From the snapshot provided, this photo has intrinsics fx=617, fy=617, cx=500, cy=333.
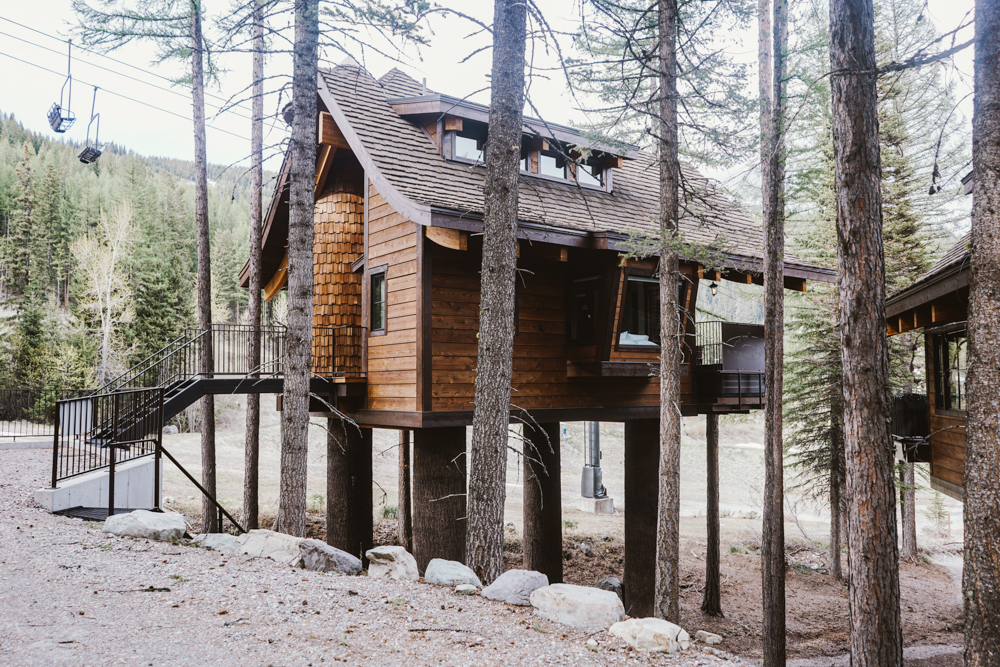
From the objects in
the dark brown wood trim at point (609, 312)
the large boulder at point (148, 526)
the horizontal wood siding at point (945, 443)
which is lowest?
the large boulder at point (148, 526)

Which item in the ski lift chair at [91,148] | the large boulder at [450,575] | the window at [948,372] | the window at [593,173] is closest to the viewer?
the large boulder at [450,575]

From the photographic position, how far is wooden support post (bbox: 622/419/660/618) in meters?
12.7

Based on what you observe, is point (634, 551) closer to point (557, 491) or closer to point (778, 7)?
point (557, 491)

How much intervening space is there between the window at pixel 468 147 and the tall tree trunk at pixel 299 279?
404 centimetres

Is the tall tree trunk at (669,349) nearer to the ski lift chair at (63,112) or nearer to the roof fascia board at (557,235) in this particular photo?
the roof fascia board at (557,235)

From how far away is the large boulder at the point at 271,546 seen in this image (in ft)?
22.9

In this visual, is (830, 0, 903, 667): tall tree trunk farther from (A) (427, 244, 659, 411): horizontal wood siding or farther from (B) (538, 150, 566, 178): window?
(B) (538, 150, 566, 178): window

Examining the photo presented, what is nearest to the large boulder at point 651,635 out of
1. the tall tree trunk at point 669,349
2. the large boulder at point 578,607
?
the large boulder at point 578,607

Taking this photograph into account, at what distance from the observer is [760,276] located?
13.5 meters

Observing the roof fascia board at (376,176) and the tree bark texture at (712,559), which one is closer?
the roof fascia board at (376,176)

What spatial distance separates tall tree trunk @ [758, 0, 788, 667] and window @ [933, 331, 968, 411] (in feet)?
12.0

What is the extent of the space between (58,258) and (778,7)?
63527mm

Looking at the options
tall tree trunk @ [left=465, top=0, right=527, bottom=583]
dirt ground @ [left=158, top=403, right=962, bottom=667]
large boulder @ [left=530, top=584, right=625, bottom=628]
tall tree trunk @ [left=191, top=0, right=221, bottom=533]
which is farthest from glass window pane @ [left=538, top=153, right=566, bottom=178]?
large boulder @ [left=530, top=584, right=625, bottom=628]

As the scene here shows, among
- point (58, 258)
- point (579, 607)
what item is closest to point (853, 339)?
point (579, 607)
